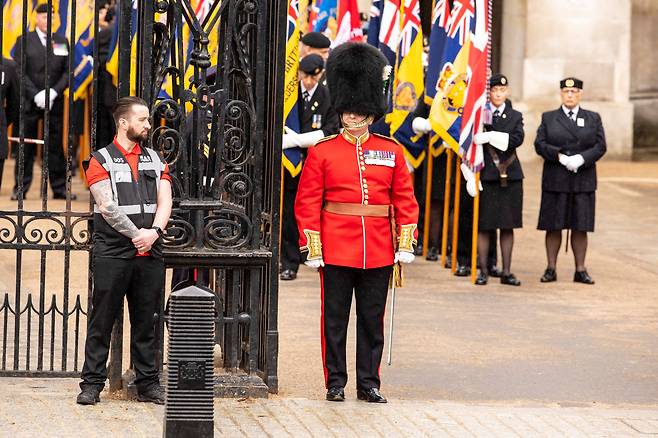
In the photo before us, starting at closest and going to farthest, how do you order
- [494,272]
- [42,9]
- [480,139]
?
[480,139] < [494,272] < [42,9]

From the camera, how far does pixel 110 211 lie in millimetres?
8336

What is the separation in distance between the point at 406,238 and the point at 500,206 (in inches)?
206

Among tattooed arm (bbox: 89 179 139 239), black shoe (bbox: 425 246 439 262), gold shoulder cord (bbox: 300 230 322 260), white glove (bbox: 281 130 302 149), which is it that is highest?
white glove (bbox: 281 130 302 149)

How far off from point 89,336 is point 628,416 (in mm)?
2989

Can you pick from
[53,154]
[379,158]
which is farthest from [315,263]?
[53,154]

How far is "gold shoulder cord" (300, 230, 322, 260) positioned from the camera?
885 centimetres

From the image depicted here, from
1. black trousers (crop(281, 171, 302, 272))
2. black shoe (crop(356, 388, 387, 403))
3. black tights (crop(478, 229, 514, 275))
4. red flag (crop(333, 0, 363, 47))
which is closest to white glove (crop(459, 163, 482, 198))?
black tights (crop(478, 229, 514, 275))

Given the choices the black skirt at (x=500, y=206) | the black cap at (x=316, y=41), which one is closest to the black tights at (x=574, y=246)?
the black skirt at (x=500, y=206)

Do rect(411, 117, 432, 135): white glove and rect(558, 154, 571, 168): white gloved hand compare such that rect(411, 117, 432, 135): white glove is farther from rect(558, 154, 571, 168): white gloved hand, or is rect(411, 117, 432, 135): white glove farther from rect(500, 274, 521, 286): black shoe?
rect(500, 274, 521, 286): black shoe

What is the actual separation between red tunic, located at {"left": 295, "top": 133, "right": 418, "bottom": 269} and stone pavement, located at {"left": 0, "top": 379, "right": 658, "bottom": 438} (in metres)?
0.85

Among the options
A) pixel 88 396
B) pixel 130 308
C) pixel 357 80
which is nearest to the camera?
pixel 88 396

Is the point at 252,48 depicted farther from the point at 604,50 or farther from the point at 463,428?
the point at 604,50

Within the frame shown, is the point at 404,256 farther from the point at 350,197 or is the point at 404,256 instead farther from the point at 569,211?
the point at 569,211

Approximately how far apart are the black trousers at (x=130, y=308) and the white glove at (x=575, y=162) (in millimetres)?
6154
